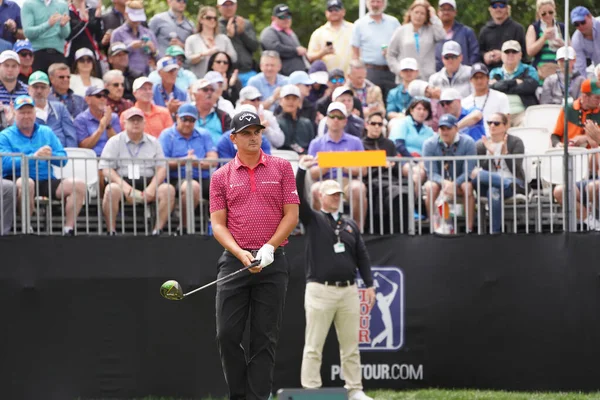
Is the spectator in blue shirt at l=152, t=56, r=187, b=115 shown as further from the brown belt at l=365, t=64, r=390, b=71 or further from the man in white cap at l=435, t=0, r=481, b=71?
the man in white cap at l=435, t=0, r=481, b=71

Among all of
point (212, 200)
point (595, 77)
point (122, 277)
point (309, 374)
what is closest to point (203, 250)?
point (122, 277)

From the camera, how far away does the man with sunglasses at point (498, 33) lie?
58.2ft

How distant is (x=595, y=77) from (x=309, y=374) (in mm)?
5283

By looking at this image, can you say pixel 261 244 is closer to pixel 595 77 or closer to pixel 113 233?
pixel 113 233

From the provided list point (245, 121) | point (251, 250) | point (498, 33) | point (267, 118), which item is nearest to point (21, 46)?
point (267, 118)

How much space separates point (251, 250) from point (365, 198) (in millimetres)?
4897

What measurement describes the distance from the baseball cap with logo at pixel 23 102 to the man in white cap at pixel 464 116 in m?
5.28

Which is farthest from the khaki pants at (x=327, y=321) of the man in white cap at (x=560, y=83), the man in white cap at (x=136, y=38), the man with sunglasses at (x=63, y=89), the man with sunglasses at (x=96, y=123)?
the man in white cap at (x=560, y=83)

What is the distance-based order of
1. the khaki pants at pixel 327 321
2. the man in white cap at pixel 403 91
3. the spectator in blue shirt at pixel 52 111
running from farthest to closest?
the man in white cap at pixel 403 91 < the spectator in blue shirt at pixel 52 111 < the khaki pants at pixel 327 321

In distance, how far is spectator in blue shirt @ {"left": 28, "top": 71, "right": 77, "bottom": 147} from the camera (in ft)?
45.5

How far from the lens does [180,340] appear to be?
12633 millimetres

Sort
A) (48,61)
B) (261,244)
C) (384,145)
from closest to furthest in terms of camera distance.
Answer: (261,244) < (384,145) < (48,61)

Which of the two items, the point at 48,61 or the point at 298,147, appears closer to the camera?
the point at 298,147

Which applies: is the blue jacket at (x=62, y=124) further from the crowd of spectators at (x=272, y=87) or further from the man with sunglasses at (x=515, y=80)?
the man with sunglasses at (x=515, y=80)
